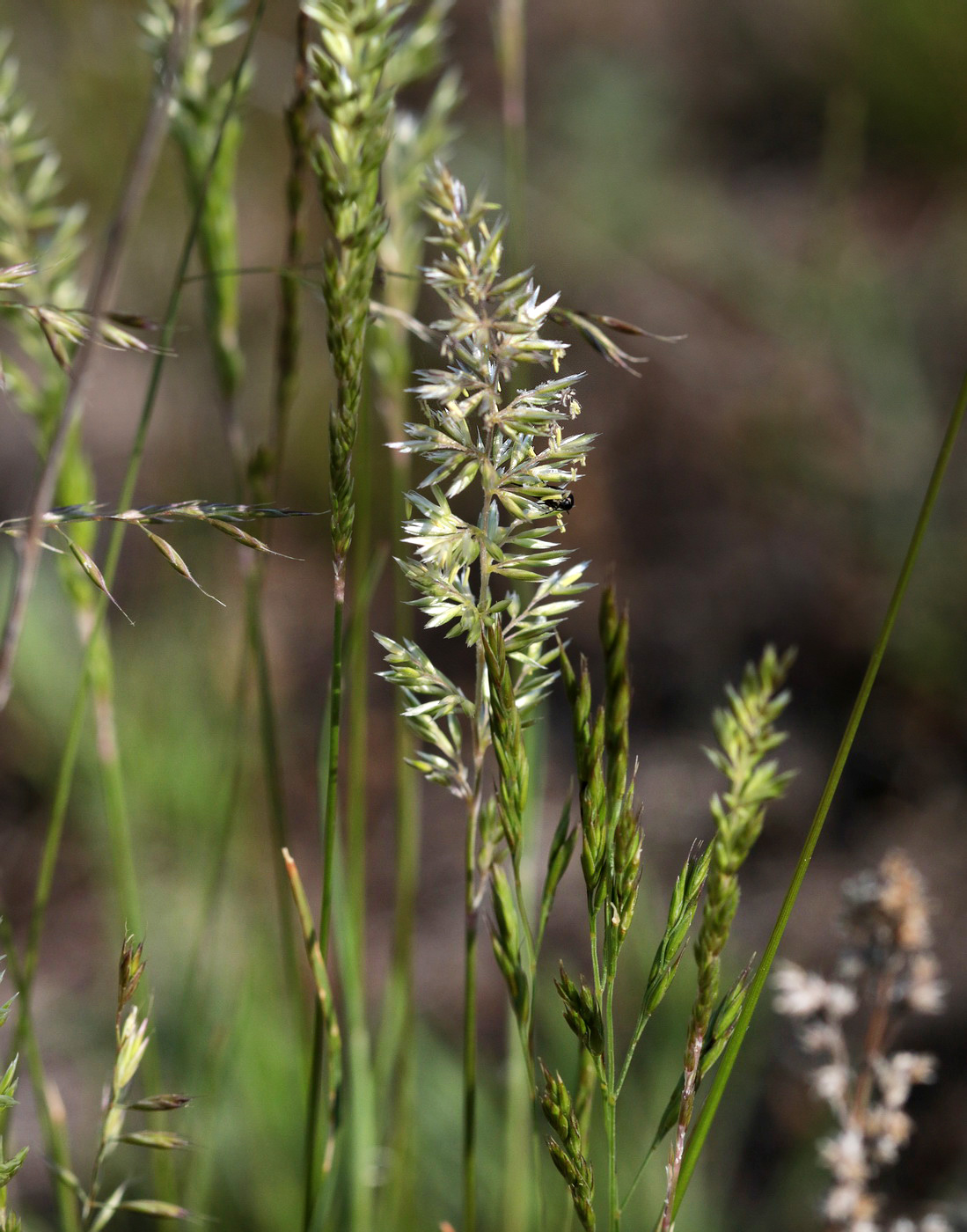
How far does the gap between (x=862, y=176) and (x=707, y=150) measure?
0.80m

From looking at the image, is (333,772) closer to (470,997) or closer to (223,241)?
(470,997)

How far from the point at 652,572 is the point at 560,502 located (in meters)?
2.31

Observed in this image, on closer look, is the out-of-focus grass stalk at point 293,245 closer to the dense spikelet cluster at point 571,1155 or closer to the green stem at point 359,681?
the green stem at point 359,681

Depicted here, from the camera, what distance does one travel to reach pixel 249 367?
11.6ft

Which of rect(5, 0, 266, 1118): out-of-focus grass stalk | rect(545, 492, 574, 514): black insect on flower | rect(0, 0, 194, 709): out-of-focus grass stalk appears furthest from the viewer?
rect(5, 0, 266, 1118): out-of-focus grass stalk

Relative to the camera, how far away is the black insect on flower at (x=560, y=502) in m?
0.44

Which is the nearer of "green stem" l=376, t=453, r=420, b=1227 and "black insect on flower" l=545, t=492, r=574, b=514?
"black insect on flower" l=545, t=492, r=574, b=514

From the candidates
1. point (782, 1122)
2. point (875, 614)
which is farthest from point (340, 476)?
point (875, 614)

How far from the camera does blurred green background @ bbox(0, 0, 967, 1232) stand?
1.48m

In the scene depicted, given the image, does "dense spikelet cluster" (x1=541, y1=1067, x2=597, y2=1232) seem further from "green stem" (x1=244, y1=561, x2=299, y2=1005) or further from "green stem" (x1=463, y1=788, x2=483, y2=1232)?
"green stem" (x1=244, y1=561, x2=299, y2=1005)

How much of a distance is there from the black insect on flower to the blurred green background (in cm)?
45

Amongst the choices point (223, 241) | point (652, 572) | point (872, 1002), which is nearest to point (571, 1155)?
point (872, 1002)

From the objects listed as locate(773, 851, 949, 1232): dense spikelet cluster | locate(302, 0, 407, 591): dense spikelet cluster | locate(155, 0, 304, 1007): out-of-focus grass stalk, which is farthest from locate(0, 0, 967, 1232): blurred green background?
locate(302, 0, 407, 591): dense spikelet cluster

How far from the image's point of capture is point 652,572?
2729 millimetres
